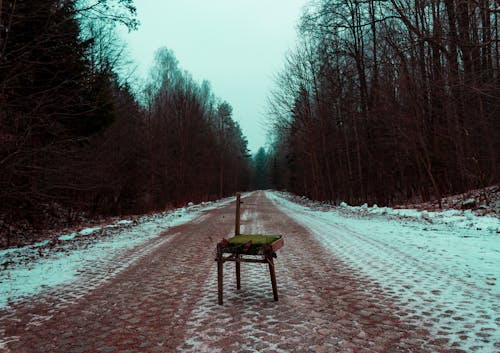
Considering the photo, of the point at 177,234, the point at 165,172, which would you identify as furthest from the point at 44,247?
the point at 165,172

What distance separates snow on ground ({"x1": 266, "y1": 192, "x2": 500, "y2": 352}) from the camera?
3834 mm

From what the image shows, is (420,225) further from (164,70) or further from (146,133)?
(164,70)

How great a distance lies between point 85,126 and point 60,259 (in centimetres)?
784

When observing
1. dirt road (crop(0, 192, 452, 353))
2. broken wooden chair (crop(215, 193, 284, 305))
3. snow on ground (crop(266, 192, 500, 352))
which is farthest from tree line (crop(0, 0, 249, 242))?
snow on ground (crop(266, 192, 500, 352))

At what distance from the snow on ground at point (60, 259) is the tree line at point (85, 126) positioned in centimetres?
143

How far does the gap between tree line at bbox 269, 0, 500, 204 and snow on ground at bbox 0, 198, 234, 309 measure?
432 inches

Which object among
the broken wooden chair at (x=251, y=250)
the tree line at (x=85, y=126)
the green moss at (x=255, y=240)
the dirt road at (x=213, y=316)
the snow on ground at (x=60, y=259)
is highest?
the tree line at (x=85, y=126)

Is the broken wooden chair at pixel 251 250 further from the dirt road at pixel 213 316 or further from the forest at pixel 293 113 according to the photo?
the forest at pixel 293 113

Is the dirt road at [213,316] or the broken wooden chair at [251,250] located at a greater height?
the broken wooden chair at [251,250]

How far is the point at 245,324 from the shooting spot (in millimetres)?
4016

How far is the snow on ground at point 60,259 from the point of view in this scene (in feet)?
20.3

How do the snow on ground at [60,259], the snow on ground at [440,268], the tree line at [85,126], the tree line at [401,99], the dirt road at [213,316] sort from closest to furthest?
1. the dirt road at [213,316]
2. the snow on ground at [440,268]
3. the snow on ground at [60,259]
4. the tree line at [85,126]
5. the tree line at [401,99]

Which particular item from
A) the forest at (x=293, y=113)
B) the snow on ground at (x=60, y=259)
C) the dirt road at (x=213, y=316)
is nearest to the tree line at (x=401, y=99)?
the forest at (x=293, y=113)

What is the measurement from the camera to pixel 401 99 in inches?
722
